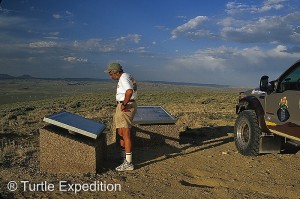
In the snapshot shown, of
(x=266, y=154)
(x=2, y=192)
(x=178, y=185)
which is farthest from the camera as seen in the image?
(x=266, y=154)

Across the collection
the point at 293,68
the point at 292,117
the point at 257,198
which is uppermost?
the point at 293,68

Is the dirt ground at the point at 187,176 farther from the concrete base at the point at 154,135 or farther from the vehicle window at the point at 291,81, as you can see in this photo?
the vehicle window at the point at 291,81

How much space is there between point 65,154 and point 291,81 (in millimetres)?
4219

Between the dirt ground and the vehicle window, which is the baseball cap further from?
the vehicle window

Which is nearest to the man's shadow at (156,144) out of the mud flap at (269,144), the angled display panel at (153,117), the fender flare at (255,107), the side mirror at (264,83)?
the angled display panel at (153,117)

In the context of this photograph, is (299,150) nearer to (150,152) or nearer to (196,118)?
(150,152)

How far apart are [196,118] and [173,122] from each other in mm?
5824

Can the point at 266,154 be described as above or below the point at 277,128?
below

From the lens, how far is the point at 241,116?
8.36 m

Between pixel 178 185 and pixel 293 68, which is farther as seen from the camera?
pixel 293 68

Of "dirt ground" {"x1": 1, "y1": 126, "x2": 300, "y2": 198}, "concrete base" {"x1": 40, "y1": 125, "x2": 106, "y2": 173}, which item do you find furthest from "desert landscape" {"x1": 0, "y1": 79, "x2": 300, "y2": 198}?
"concrete base" {"x1": 40, "y1": 125, "x2": 106, "y2": 173}

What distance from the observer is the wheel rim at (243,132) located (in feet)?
27.1

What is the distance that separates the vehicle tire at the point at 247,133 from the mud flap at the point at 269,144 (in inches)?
3.1

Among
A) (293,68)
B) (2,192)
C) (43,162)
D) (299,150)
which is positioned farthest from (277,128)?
(2,192)
